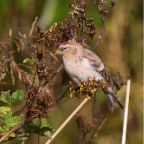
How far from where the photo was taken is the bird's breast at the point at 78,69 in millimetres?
2162

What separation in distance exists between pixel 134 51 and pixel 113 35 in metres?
0.31

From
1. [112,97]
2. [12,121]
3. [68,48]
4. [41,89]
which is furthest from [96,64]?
[12,121]

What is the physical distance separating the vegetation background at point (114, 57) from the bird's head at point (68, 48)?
0.89 m

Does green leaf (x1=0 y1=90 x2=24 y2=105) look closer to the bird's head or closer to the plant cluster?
the plant cluster

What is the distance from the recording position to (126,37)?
3.32m

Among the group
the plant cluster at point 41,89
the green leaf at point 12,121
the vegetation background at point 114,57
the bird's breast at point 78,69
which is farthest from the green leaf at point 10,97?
the vegetation background at point 114,57

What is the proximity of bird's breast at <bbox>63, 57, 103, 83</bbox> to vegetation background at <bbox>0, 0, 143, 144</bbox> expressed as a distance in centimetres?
93

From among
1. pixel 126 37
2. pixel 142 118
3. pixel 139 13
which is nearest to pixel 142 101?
pixel 142 118

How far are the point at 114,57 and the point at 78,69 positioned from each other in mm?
1184

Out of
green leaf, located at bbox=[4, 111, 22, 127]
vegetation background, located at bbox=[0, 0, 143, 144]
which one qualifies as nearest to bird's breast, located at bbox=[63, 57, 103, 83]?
green leaf, located at bbox=[4, 111, 22, 127]

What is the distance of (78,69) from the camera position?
219cm

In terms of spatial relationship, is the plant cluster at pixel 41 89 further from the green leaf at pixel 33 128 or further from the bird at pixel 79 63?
the bird at pixel 79 63

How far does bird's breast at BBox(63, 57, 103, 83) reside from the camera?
216 centimetres

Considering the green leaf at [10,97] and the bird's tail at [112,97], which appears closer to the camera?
the green leaf at [10,97]
